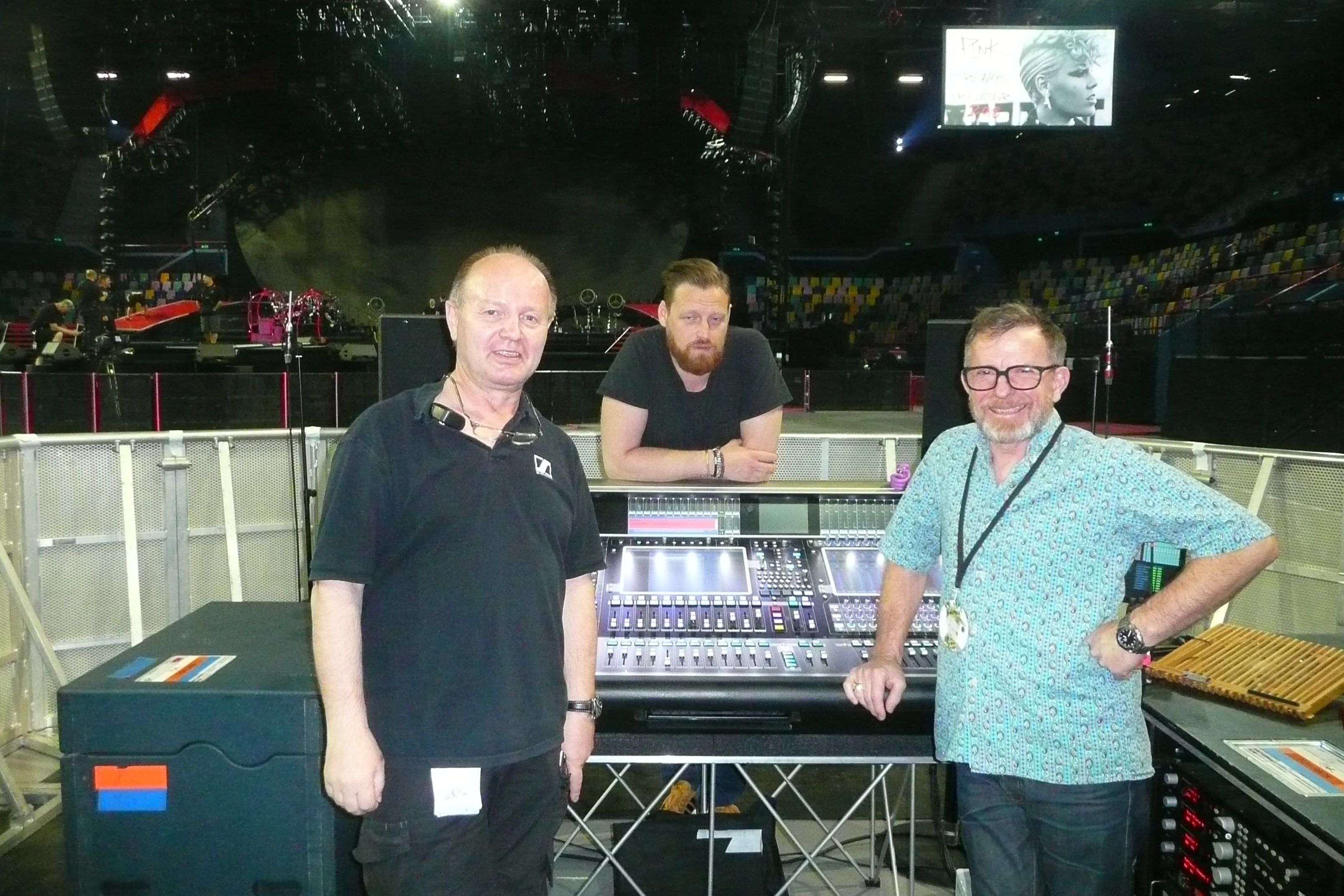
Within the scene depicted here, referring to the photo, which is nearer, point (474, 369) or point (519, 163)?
point (474, 369)

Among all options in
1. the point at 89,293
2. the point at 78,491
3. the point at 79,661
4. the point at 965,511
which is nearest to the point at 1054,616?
the point at 965,511

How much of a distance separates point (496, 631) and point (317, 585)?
273 mm

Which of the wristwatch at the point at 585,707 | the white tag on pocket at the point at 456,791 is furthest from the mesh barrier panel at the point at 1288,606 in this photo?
the white tag on pocket at the point at 456,791

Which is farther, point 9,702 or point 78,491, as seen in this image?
point 78,491

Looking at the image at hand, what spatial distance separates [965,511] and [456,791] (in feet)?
3.27

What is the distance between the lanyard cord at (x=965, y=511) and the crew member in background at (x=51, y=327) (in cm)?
1089

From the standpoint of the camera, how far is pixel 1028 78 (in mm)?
8977

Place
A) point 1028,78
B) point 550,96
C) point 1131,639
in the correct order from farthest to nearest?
1. point 550,96
2. point 1028,78
3. point 1131,639

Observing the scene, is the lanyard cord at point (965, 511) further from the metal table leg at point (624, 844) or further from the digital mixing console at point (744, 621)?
the metal table leg at point (624, 844)

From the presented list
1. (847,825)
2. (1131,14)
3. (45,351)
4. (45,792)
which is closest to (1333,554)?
(847,825)

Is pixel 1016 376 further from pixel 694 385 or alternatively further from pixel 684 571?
pixel 694 385

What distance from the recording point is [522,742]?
1415 mm

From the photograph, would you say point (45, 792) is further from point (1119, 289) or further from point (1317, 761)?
point (1119, 289)

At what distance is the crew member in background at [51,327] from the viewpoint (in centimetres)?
1002
